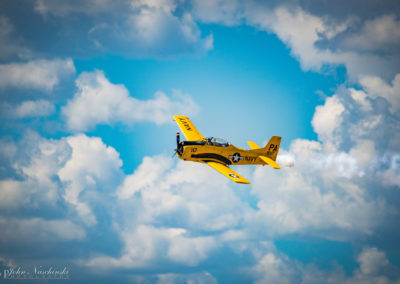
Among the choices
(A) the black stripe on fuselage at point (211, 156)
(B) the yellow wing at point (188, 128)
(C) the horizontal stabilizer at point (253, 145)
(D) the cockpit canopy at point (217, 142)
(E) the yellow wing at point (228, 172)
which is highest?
(B) the yellow wing at point (188, 128)

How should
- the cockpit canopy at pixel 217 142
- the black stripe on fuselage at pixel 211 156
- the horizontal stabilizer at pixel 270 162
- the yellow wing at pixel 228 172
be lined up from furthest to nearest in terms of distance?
the cockpit canopy at pixel 217 142 < the black stripe on fuselage at pixel 211 156 < the horizontal stabilizer at pixel 270 162 < the yellow wing at pixel 228 172

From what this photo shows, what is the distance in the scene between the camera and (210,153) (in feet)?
175

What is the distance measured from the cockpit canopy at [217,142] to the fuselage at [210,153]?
9.3 inches

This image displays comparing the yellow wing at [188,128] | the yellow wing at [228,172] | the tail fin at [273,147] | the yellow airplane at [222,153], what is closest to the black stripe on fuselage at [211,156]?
the yellow airplane at [222,153]

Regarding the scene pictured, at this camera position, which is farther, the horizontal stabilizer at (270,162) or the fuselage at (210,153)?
the fuselage at (210,153)

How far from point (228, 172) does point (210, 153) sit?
15.1ft

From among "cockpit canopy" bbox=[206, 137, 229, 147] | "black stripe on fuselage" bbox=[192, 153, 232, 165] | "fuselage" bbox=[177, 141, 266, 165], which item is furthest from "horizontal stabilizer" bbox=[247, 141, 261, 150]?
"black stripe on fuselage" bbox=[192, 153, 232, 165]

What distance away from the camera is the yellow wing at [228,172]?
45.9 meters

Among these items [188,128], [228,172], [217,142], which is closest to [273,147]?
[217,142]

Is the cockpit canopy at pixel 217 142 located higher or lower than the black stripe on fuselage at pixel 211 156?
higher

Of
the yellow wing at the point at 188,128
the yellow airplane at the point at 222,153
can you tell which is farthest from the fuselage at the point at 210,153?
the yellow wing at the point at 188,128

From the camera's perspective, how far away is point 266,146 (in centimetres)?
5634

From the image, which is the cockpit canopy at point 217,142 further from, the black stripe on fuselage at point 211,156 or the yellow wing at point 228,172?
the yellow wing at point 228,172

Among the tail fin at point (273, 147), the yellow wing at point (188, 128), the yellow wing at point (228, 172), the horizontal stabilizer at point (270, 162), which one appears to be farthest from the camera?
the yellow wing at point (188, 128)
